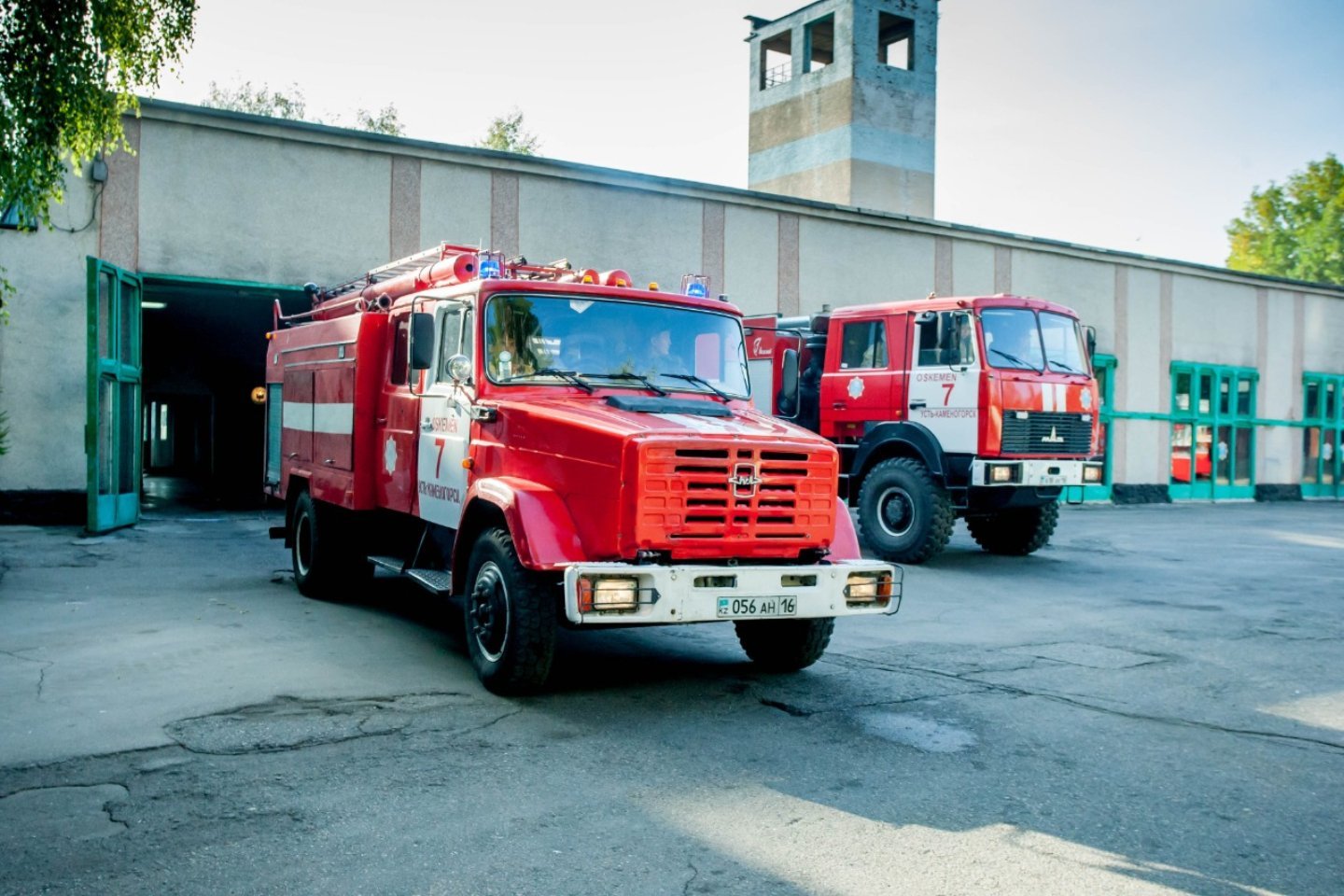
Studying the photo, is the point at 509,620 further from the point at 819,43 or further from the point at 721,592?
the point at 819,43

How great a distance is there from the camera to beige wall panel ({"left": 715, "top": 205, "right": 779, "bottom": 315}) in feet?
68.8

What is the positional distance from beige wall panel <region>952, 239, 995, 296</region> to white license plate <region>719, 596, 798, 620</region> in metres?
19.1

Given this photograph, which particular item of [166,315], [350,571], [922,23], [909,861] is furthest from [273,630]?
[922,23]

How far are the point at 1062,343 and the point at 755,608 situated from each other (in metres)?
8.38

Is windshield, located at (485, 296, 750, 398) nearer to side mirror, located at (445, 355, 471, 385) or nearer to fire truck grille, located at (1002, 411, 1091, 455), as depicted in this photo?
side mirror, located at (445, 355, 471, 385)

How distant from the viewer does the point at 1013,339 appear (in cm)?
1277

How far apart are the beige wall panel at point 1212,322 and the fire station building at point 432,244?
0.22 ft

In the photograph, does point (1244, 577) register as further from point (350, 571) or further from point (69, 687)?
point (69, 687)

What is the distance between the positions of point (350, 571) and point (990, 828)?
6620mm

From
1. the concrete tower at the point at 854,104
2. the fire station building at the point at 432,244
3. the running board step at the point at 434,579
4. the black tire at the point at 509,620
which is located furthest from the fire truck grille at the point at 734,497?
the concrete tower at the point at 854,104

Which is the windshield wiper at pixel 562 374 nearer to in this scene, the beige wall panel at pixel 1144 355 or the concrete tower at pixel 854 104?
the beige wall panel at pixel 1144 355

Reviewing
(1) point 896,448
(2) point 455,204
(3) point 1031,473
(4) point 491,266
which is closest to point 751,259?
(2) point 455,204

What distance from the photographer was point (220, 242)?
1644 centimetres

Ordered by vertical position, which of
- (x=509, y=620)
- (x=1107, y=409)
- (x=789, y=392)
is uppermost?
(x=1107, y=409)
